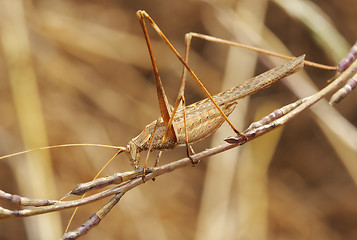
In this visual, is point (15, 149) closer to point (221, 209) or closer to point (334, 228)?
point (221, 209)

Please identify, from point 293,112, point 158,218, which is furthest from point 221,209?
point 293,112

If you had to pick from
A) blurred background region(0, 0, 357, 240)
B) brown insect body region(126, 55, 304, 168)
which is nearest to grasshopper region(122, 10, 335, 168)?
brown insect body region(126, 55, 304, 168)

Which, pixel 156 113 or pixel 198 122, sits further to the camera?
pixel 156 113

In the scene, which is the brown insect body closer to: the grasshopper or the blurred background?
the grasshopper

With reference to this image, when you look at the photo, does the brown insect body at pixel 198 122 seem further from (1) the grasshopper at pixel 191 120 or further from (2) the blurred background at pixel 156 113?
(2) the blurred background at pixel 156 113

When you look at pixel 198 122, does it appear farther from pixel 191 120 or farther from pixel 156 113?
pixel 156 113

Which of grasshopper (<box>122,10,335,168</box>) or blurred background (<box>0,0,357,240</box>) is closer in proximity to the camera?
grasshopper (<box>122,10,335,168</box>)

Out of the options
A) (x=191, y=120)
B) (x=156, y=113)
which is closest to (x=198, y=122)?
(x=191, y=120)

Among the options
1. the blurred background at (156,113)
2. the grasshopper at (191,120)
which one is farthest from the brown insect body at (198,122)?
the blurred background at (156,113)

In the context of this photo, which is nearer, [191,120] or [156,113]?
[191,120]

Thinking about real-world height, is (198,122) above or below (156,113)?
below
